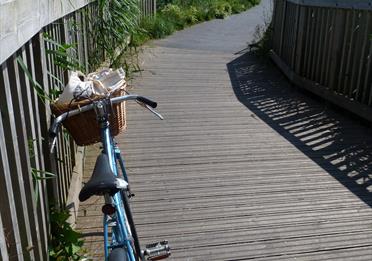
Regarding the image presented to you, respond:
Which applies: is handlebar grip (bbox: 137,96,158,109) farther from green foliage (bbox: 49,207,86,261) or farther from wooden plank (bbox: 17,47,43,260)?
green foliage (bbox: 49,207,86,261)

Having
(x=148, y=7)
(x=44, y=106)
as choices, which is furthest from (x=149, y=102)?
(x=148, y=7)

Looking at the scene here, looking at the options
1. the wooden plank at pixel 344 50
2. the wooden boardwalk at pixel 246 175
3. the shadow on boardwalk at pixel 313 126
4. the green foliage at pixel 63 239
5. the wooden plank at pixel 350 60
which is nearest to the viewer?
the green foliage at pixel 63 239

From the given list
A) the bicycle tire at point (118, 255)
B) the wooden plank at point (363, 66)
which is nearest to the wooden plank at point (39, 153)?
the bicycle tire at point (118, 255)

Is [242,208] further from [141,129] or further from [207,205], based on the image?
[141,129]

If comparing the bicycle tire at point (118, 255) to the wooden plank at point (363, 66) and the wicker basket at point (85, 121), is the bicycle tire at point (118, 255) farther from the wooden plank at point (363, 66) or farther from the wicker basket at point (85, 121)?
the wooden plank at point (363, 66)

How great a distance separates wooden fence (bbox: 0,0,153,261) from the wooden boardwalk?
54 cm

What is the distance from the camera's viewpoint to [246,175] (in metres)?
4.77

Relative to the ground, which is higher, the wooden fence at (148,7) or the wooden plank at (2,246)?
the wooden fence at (148,7)

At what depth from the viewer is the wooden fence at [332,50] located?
6352 mm

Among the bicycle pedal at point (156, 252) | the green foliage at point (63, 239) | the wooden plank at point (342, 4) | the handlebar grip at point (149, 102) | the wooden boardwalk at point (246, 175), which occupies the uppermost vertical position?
the wooden plank at point (342, 4)

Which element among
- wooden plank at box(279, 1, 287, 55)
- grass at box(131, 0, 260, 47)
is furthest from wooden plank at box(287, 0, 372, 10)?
grass at box(131, 0, 260, 47)

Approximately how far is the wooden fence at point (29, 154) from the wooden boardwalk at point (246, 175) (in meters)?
0.54

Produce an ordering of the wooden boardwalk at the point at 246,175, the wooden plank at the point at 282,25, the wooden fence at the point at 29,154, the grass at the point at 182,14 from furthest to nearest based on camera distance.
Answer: the grass at the point at 182,14
the wooden plank at the point at 282,25
the wooden boardwalk at the point at 246,175
the wooden fence at the point at 29,154

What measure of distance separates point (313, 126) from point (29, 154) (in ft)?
14.8
